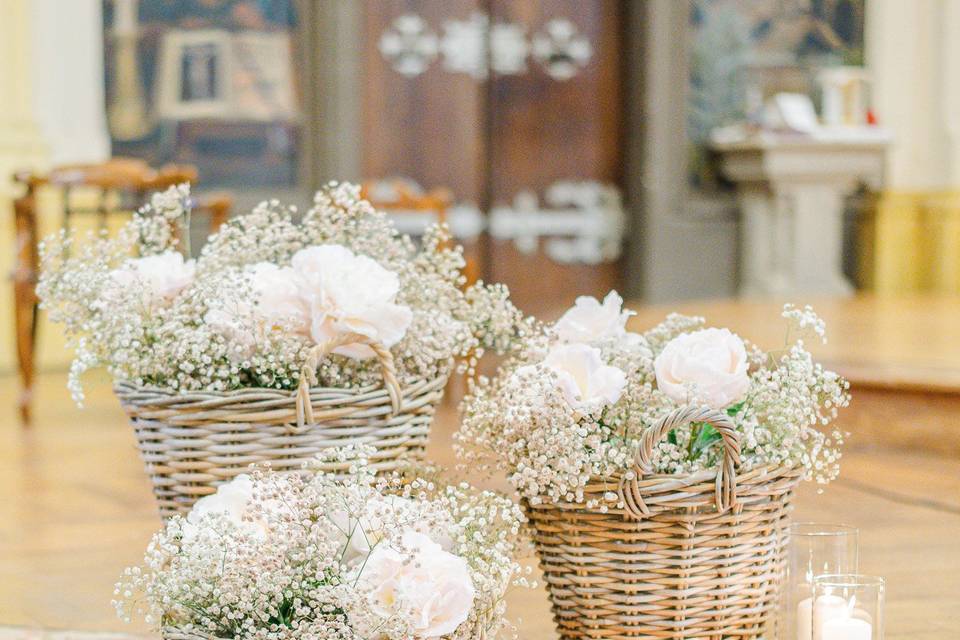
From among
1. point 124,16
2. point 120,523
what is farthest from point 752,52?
point 120,523

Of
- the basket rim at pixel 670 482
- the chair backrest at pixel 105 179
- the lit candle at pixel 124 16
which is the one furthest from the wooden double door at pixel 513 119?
the basket rim at pixel 670 482

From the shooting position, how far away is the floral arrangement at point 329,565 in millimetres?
1386

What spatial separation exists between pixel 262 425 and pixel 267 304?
152 millimetres

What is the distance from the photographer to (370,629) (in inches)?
54.0

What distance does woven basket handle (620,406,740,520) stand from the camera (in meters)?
1.51

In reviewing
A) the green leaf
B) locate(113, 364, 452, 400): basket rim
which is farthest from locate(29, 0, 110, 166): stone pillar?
the green leaf

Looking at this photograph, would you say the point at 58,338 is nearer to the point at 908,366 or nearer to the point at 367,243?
the point at 908,366

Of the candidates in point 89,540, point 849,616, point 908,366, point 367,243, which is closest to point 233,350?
point 367,243

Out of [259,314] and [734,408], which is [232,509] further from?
[734,408]

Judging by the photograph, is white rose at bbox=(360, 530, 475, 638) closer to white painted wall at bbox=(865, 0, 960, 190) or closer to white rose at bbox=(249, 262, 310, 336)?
white rose at bbox=(249, 262, 310, 336)

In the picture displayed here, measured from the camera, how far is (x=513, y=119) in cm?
655

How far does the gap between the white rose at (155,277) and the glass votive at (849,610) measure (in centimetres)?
91

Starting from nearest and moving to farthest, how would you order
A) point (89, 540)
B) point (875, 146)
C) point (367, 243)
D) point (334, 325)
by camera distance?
point (334, 325)
point (367, 243)
point (89, 540)
point (875, 146)

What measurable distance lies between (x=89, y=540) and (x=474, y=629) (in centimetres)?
134
